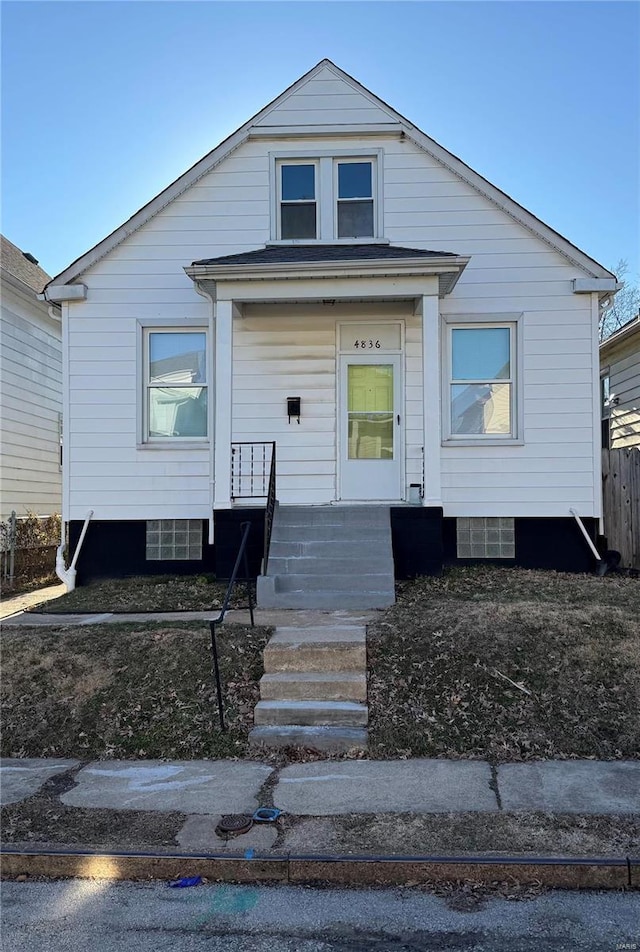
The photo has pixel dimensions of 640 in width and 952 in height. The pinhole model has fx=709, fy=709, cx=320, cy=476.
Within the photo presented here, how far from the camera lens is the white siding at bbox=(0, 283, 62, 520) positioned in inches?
487

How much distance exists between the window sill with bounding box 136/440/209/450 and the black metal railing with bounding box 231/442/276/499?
19.9 inches

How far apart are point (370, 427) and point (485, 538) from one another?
2161mm

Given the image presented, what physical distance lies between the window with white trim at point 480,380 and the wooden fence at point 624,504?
1.73 metres

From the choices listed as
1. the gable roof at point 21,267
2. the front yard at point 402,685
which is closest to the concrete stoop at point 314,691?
the front yard at point 402,685

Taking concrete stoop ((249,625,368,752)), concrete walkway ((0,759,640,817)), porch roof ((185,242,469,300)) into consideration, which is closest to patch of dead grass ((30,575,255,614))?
concrete stoop ((249,625,368,752))

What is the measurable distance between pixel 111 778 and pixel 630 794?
3178mm

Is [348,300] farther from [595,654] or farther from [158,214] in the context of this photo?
[595,654]

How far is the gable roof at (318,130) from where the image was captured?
9.46 metres

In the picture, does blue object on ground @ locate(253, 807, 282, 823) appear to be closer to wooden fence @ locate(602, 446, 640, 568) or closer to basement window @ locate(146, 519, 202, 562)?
basement window @ locate(146, 519, 202, 562)

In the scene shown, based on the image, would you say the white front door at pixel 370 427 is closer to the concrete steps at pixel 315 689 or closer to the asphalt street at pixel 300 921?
the concrete steps at pixel 315 689

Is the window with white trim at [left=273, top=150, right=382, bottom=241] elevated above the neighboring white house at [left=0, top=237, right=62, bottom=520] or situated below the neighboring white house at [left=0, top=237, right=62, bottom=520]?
above

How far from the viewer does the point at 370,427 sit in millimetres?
9594

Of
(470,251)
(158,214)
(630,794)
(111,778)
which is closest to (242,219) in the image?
(158,214)

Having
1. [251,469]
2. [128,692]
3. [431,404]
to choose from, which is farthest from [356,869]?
[251,469]
